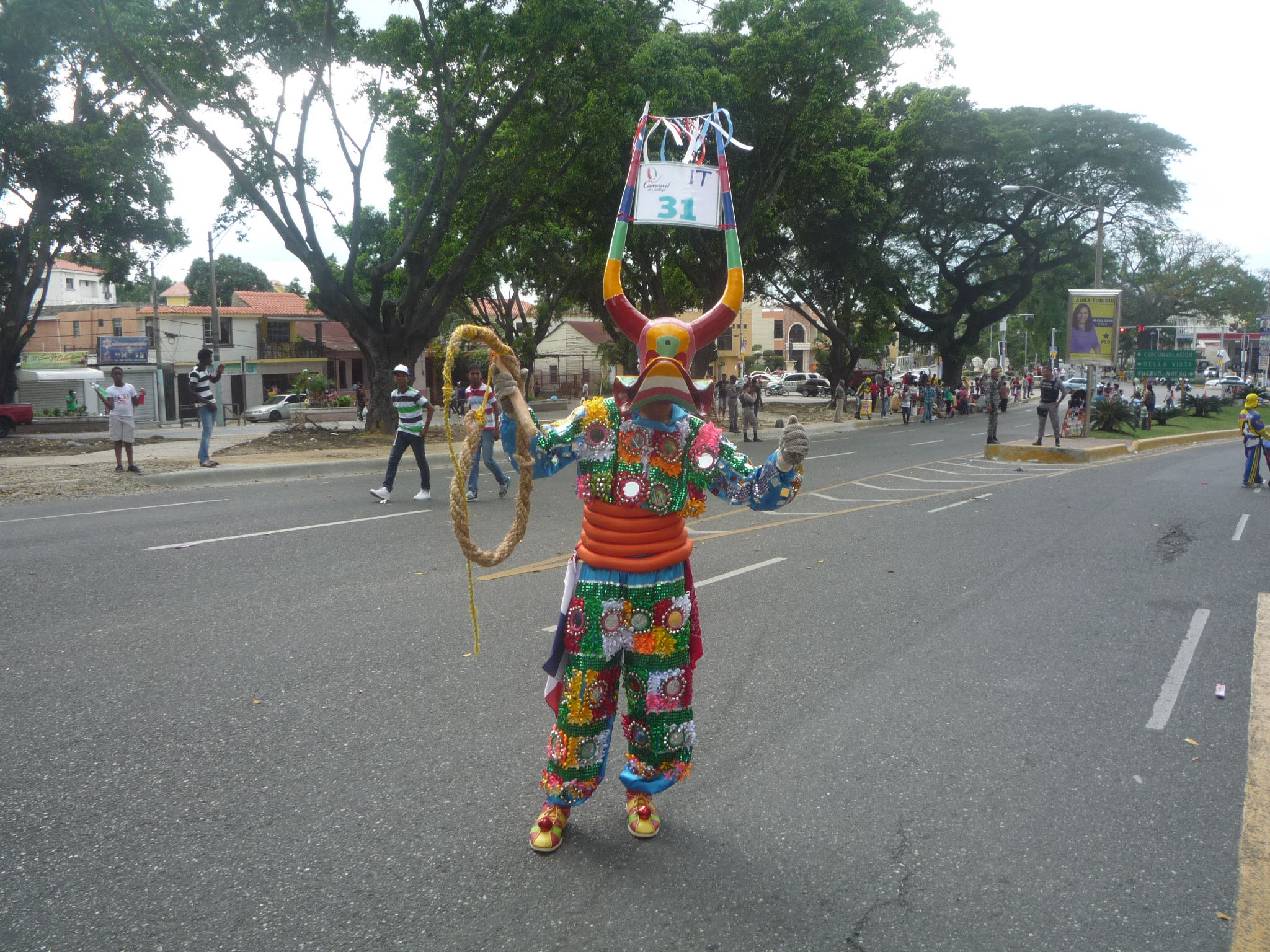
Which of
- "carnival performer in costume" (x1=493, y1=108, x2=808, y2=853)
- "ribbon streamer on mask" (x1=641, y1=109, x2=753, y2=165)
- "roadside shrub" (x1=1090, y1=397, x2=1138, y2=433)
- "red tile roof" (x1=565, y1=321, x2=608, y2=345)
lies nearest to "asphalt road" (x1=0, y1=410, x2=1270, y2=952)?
"carnival performer in costume" (x1=493, y1=108, x2=808, y2=853)

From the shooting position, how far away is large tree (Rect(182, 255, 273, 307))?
6028 cm

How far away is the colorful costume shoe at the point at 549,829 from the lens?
3.41m

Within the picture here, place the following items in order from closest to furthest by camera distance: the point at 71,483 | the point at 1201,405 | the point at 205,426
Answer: the point at 71,483 < the point at 205,426 < the point at 1201,405

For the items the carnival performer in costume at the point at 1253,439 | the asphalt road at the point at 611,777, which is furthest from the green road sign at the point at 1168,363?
the asphalt road at the point at 611,777

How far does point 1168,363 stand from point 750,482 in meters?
37.8

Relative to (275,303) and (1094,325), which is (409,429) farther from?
(275,303)

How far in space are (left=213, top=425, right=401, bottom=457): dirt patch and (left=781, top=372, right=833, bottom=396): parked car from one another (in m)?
40.1

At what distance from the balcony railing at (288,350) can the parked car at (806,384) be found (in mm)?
29854

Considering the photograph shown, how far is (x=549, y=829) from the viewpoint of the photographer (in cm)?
345

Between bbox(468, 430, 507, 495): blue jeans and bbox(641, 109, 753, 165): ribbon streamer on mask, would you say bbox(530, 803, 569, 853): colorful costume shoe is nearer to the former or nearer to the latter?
bbox(641, 109, 753, 165): ribbon streamer on mask

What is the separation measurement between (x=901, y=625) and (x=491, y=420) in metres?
6.85

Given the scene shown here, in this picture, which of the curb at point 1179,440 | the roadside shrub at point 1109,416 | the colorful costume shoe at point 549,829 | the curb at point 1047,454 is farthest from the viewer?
the roadside shrub at point 1109,416

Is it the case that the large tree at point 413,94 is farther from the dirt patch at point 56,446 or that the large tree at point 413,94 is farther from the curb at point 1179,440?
the curb at point 1179,440

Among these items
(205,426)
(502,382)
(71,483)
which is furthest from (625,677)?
(205,426)
